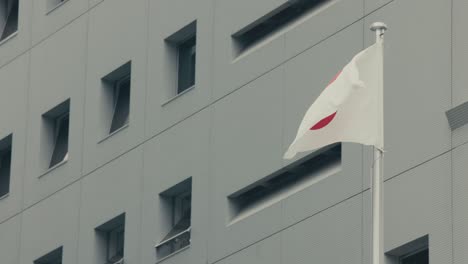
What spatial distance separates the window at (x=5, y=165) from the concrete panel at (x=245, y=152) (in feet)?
29.6

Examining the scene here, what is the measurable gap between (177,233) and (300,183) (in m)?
3.92

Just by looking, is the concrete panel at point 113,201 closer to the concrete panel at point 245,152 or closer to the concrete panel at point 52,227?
the concrete panel at point 52,227

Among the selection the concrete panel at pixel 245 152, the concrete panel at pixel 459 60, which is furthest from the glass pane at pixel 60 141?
the concrete panel at pixel 459 60

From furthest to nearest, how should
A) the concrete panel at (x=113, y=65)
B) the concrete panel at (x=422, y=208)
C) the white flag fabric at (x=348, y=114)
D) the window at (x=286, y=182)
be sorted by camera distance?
the concrete panel at (x=113, y=65) → the window at (x=286, y=182) → the concrete panel at (x=422, y=208) → the white flag fabric at (x=348, y=114)

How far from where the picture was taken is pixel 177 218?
3691 centimetres

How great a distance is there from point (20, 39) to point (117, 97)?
467 cm

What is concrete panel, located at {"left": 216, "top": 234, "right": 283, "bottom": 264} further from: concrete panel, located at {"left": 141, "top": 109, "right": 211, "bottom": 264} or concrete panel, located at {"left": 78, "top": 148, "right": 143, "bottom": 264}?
concrete panel, located at {"left": 78, "top": 148, "right": 143, "bottom": 264}

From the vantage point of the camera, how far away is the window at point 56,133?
135 ft

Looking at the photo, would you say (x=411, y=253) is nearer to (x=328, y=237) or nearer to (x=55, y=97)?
(x=328, y=237)

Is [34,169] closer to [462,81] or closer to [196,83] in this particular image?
[196,83]

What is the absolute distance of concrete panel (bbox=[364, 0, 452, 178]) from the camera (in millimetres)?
29750

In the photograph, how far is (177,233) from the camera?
36.4 meters

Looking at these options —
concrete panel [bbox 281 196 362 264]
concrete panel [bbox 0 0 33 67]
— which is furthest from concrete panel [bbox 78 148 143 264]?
concrete panel [bbox 281 196 362 264]

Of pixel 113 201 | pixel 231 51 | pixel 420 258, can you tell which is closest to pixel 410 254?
pixel 420 258
